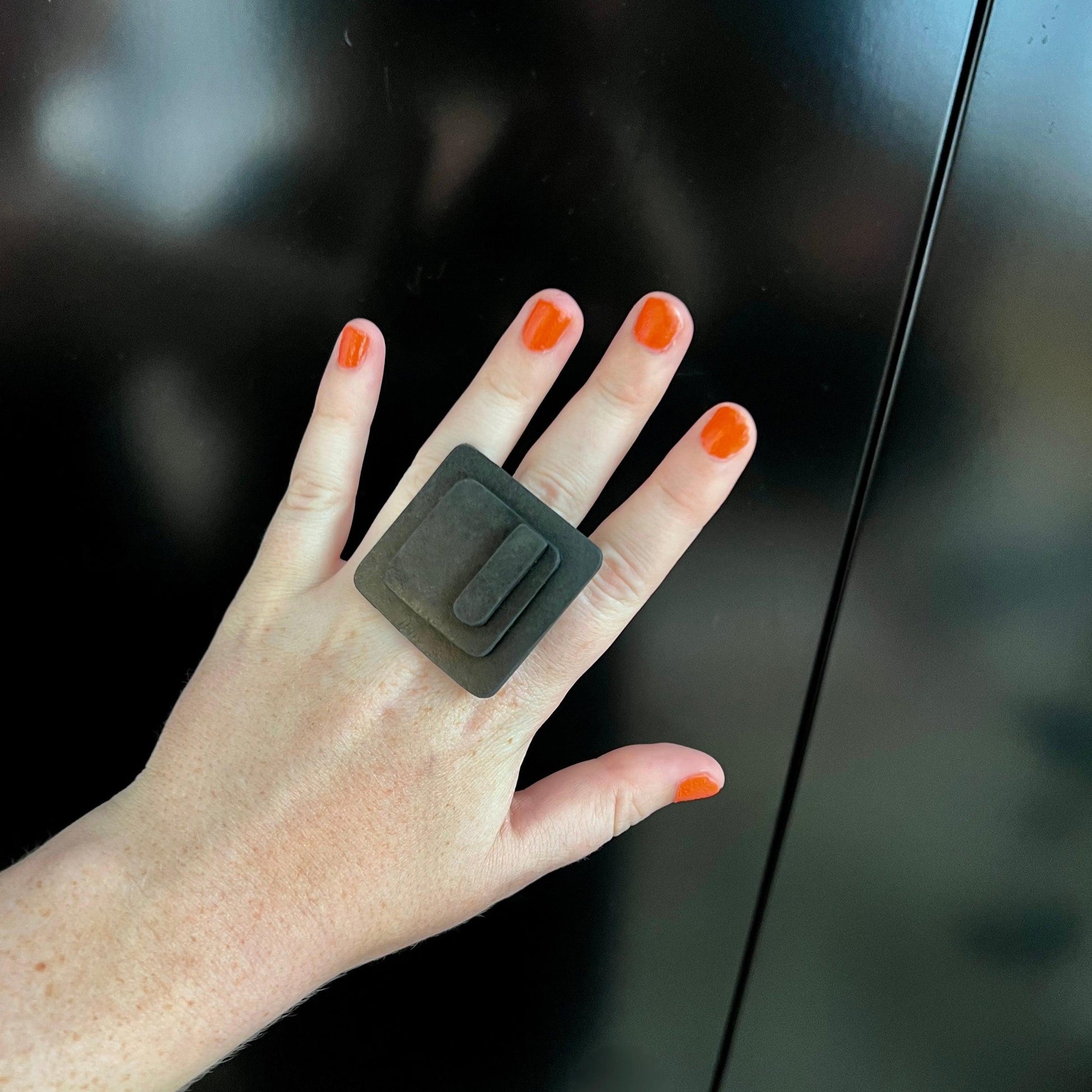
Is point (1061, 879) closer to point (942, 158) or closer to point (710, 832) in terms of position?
point (710, 832)

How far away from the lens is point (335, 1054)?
2.19 feet

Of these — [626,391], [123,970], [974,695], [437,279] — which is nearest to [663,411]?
[626,391]

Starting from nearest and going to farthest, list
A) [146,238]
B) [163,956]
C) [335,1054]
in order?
[163,956], [146,238], [335,1054]

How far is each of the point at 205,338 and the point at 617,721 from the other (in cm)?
39

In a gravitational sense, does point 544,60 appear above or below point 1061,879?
above

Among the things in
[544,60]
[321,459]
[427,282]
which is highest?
[544,60]

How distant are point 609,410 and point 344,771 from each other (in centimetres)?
27

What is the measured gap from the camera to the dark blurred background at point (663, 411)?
544mm

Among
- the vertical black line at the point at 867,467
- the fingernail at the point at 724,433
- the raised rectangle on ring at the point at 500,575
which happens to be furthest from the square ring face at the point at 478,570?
the vertical black line at the point at 867,467

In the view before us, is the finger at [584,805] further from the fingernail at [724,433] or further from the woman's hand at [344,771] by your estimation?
the fingernail at [724,433]

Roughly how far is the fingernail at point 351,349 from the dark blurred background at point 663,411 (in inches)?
1.5

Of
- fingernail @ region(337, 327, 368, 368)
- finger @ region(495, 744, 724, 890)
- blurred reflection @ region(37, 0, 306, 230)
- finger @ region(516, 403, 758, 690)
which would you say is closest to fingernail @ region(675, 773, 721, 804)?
finger @ region(495, 744, 724, 890)

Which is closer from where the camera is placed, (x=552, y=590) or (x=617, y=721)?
(x=552, y=590)

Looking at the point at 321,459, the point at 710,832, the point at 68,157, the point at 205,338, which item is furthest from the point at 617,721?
the point at 68,157
